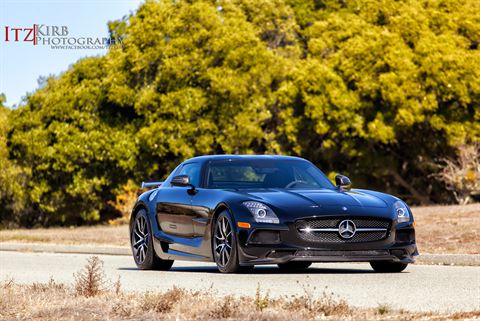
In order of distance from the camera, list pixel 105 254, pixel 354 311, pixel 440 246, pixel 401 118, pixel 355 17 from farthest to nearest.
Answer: pixel 355 17
pixel 401 118
pixel 105 254
pixel 440 246
pixel 354 311

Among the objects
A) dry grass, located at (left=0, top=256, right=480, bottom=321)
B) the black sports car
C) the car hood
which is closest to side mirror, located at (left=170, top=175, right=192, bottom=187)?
the black sports car

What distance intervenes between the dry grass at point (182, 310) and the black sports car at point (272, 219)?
3478 mm

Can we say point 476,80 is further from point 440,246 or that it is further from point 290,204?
point 290,204

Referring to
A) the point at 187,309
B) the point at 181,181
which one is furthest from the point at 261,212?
the point at 187,309

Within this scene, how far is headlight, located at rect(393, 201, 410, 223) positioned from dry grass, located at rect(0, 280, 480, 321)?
15.2ft

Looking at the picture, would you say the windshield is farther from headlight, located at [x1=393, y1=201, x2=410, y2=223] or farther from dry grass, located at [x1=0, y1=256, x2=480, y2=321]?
dry grass, located at [x1=0, y1=256, x2=480, y2=321]

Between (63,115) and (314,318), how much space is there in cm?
3588

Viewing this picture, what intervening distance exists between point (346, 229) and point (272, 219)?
0.93m

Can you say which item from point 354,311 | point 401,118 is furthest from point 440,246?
point 401,118

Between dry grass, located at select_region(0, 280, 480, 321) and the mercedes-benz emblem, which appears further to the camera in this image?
the mercedes-benz emblem

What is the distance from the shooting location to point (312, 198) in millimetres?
13875

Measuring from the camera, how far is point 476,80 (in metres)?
41.3

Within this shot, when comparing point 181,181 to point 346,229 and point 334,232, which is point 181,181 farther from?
point 346,229

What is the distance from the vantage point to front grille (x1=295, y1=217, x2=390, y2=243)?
1345 centimetres
